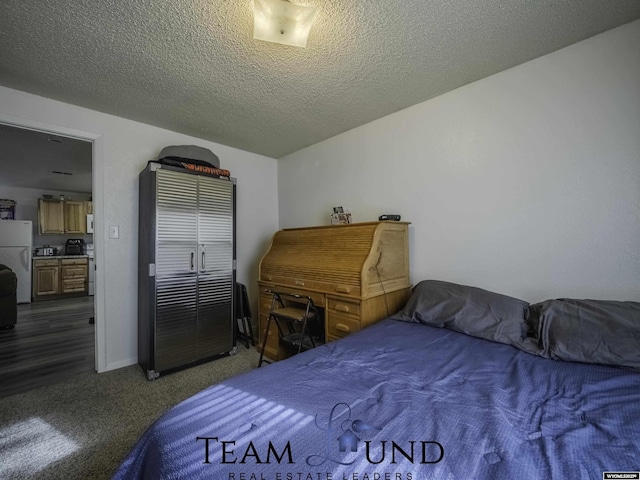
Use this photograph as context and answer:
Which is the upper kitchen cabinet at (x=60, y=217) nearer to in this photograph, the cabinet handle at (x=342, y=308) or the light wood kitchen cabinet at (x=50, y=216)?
the light wood kitchen cabinet at (x=50, y=216)

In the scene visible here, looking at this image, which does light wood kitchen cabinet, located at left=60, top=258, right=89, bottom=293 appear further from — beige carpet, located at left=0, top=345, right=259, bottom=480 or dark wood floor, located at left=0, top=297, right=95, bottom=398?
beige carpet, located at left=0, top=345, right=259, bottom=480

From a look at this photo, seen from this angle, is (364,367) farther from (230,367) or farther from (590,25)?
(590,25)

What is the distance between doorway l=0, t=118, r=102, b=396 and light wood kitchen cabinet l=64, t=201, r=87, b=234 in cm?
2

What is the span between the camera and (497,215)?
2105 mm

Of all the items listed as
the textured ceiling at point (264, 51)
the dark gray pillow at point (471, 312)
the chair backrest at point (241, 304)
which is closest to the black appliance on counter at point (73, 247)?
the textured ceiling at point (264, 51)

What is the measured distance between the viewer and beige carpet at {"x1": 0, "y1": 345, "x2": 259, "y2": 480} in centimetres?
151

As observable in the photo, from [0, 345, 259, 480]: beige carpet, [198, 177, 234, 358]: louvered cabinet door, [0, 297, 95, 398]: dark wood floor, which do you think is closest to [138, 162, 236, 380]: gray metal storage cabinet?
[198, 177, 234, 358]: louvered cabinet door

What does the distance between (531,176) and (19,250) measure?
837 cm

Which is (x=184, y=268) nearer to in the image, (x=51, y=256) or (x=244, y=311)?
(x=244, y=311)

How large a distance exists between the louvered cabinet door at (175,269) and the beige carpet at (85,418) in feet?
0.75

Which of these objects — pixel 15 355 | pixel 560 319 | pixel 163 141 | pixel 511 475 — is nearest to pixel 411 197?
pixel 560 319

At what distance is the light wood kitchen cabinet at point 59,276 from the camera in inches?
227

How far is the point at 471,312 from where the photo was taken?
185 centimetres

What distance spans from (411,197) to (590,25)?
1.50m
